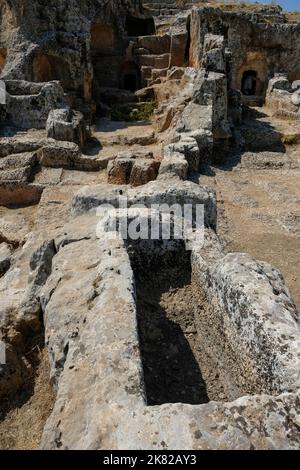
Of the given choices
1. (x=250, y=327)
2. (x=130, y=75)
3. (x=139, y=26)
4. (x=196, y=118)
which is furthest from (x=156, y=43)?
(x=250, y=327)

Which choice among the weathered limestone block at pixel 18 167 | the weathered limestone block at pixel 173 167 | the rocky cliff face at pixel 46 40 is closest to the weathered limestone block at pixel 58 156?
the weathered limestone block at pixel 18 167

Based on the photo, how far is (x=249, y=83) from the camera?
22172 millimetres

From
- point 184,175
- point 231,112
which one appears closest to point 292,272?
point 184,175

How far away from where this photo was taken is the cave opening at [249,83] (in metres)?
21.3

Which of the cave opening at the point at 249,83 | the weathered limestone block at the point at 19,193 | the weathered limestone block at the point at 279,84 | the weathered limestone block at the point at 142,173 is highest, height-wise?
the weathered limestone block at the point at 142,173

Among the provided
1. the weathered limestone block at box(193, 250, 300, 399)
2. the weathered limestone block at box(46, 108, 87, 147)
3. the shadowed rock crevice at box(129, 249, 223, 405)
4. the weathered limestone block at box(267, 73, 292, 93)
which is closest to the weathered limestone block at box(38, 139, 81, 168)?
the weathered limestone block at box(46, 108, 87, 147)

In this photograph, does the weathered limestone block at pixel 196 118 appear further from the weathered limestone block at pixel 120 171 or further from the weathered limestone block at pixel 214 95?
the weathered limestone block at pixel 120 171

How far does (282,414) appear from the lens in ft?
6.15

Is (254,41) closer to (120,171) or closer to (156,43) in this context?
(156,43)

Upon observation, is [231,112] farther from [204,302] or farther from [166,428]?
[166,428]

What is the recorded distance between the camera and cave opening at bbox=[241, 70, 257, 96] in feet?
70.0

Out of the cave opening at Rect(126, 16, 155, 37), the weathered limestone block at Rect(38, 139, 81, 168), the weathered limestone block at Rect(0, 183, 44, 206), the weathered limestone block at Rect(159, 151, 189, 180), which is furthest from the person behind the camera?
the cave opening at Rect(126, 16, 155, 37)

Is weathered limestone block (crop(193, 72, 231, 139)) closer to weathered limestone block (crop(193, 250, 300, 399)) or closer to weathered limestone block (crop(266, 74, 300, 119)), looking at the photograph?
weathered limestone block (crop(266, 74, 300, 119))
